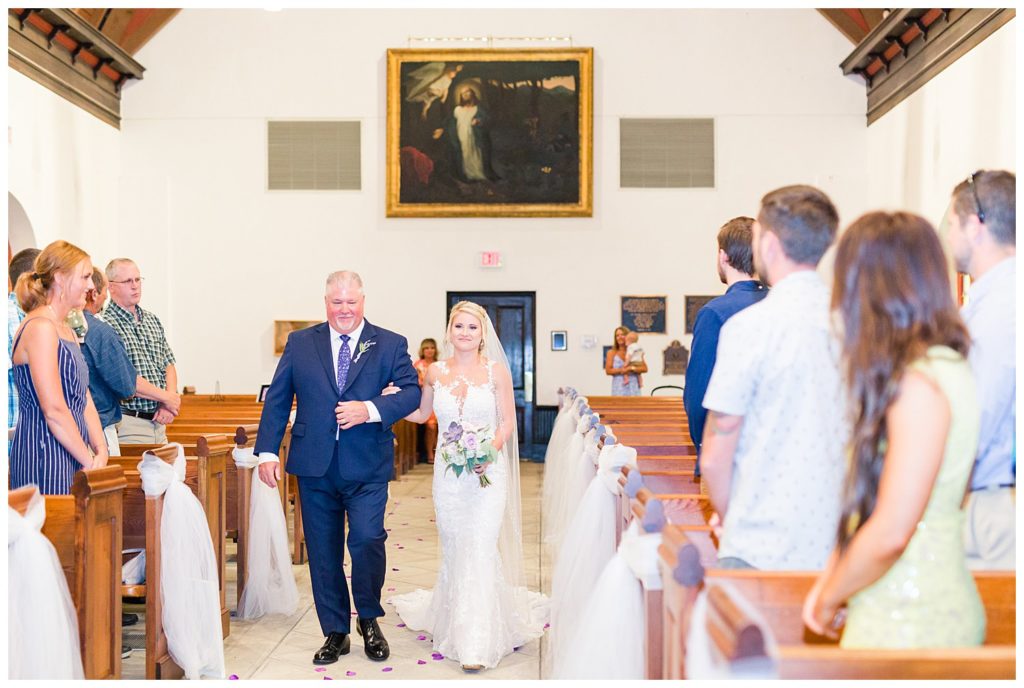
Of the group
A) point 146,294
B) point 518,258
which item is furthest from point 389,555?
point 146,294

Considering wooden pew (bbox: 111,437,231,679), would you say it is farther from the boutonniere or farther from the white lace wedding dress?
the white lace wedding dress

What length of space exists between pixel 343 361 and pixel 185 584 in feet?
3.76

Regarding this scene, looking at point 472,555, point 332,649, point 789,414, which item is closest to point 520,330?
point 472,555

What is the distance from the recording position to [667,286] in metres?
13.2

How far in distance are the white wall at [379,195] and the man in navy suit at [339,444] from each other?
350 inches

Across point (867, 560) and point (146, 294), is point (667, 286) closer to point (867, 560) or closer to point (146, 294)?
point (146, 294)

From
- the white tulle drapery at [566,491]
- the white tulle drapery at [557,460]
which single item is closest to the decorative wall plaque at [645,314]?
the white tulle drapery at [557,460]

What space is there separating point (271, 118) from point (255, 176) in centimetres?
82

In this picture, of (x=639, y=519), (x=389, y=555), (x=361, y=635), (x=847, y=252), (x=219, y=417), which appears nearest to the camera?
(x=847, y=252)

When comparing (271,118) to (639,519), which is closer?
(639,519)

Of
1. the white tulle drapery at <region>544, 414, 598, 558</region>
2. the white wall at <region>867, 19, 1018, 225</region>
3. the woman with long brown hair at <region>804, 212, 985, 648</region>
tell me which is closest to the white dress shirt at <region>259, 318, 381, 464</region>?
the white tulle drapery at <region>544, 414, 598, 558</region>

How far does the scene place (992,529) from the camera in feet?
8.09

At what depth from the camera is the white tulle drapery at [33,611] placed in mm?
2869

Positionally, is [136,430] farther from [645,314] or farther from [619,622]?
[645,314]
